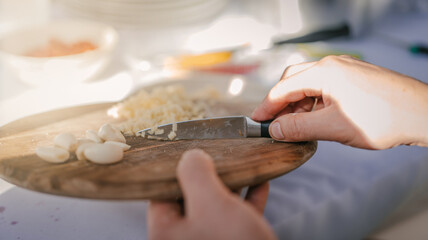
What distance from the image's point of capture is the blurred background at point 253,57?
711mm

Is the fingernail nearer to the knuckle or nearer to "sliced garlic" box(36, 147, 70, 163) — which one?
the knuckle

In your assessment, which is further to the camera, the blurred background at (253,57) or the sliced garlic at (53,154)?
the blurred background at (253,57)

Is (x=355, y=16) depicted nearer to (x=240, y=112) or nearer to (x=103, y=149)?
(x=240, y=112)

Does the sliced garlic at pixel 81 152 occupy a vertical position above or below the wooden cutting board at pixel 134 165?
above

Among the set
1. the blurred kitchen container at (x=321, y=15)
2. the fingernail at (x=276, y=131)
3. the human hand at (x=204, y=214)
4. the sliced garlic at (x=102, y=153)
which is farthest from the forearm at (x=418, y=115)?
the blurred kitchen container at (x=321, y=15)

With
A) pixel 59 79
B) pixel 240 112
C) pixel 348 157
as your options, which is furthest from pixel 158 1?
pixel 348 157

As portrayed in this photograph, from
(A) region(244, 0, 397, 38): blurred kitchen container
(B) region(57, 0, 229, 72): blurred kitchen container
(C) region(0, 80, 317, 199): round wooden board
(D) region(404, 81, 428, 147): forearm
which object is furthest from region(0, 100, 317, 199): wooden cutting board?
(A) region(244, 0, 397, 38): blurred kitchen container

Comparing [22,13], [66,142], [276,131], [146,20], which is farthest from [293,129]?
[22,13]

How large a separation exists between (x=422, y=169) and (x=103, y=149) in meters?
0.71

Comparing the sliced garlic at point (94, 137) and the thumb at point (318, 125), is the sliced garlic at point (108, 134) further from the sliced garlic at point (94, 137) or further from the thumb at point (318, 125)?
the thumb at point (318, 125)

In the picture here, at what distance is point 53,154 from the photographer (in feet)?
1.94

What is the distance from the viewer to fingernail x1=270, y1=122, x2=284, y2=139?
68cm

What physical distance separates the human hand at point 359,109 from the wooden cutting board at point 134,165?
0.05 metres

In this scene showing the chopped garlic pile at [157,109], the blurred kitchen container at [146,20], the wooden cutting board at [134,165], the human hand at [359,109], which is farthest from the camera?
the blurred kitchen container at [146,20]
